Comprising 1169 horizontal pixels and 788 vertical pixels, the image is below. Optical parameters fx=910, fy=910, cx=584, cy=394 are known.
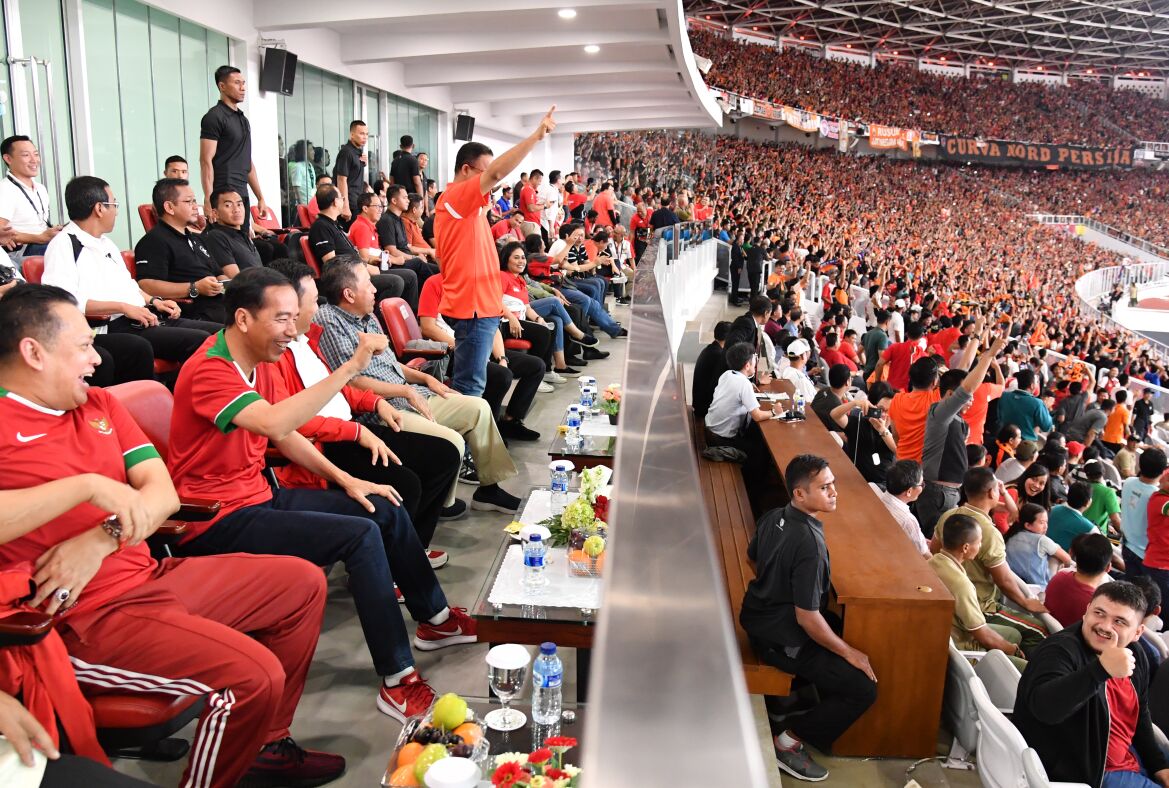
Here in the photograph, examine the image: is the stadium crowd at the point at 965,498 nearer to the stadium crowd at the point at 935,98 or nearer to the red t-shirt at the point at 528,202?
the red t-shirt at the point at 528,202

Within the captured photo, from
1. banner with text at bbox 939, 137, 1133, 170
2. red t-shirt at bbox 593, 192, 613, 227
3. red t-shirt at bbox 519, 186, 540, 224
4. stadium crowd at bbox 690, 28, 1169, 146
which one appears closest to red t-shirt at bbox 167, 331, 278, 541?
red t-shirt at bbox 519, 186, 540, 224

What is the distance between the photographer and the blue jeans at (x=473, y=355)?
5082 mm

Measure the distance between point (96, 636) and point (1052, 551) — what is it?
5.02m

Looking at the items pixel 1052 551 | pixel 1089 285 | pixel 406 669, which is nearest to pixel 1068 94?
pixel 1089 285

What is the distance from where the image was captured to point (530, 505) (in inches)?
154

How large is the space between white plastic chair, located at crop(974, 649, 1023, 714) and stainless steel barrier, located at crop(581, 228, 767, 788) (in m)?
3.04

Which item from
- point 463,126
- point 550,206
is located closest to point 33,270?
point 550,206

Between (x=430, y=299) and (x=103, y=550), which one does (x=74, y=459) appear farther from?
(x=430, y=299)

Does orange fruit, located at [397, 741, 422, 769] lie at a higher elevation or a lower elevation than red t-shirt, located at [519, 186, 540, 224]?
lower

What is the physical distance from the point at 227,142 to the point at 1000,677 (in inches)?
216

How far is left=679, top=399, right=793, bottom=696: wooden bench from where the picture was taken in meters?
3.70

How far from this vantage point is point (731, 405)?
6.32 m

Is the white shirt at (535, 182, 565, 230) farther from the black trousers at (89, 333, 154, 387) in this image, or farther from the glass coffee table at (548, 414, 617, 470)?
the black trousers at (89, 333, 154, 387)

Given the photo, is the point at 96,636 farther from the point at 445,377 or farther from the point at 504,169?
the point at 445,377
